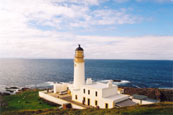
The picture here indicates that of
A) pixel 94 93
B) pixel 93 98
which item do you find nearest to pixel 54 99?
pixel 93 98

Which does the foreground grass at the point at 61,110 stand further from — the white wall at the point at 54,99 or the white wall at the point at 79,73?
the white wall at the point at 79,73

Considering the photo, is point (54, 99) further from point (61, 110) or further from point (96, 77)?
point (96, 77)

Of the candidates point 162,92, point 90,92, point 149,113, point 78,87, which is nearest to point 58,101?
point 78,87

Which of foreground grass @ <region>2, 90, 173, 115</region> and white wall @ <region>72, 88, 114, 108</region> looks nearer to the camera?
foreground grass @ <region>2, 90, 173, 115</region>

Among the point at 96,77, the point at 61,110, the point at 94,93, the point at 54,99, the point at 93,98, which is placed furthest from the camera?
the point at 96,77

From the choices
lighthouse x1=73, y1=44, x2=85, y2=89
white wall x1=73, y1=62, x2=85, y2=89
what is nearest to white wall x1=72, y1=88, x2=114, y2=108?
white wall x1=73, y1=62, x2=85, y2=89

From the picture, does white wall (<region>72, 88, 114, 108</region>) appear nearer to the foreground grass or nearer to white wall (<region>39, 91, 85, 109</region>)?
white wall (<region>39, 91, 85, 109</region>)

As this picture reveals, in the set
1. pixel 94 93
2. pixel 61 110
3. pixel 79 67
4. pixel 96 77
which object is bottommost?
pixel 96 77

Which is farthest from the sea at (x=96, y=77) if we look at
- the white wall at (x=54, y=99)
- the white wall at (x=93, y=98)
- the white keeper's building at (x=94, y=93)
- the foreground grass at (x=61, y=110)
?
the white wall at (x=93, y=98)

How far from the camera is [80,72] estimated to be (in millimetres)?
22234

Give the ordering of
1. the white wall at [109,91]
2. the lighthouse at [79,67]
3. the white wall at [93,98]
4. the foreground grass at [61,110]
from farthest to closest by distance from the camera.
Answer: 1. the lighthouse at [79,67]
2. the white wall at [109,91]
3. the white wall at [93,98]
4. the foreground grass at [61,110]

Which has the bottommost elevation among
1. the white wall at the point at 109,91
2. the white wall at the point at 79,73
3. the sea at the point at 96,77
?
the sea at the point at 96,77

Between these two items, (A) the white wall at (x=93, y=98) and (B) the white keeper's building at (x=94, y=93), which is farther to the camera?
(B) the white keeper's building at (x=94, y=93)

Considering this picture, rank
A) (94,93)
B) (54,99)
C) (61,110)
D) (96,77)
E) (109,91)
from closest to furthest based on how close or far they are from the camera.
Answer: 1. (61,110)
2. (94,93)
3. (109,91)
4. (54,99)
5. (96,77)
